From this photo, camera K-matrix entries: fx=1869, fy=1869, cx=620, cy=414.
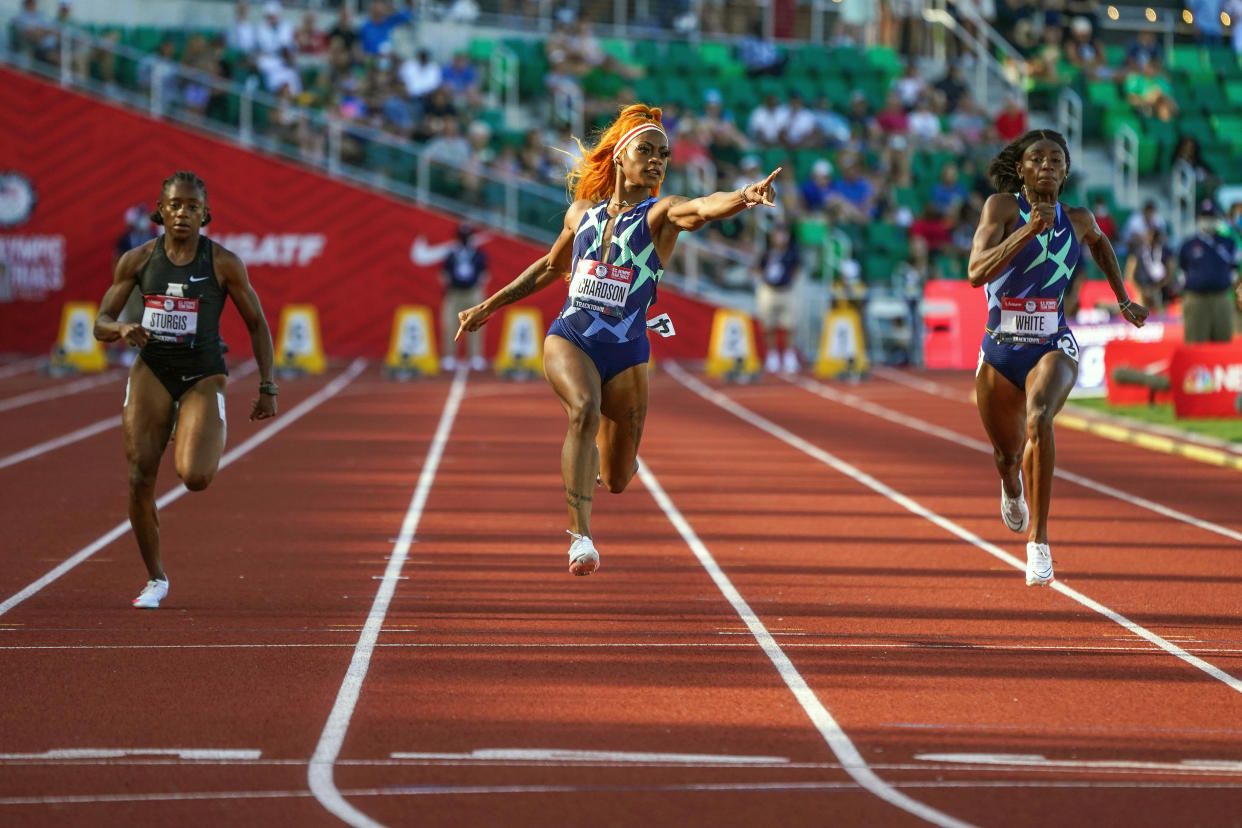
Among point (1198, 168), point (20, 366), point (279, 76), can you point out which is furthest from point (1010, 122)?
point (20, 366)

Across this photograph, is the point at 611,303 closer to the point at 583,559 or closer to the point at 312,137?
the point at 583,559

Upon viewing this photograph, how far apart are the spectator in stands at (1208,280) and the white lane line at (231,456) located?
9065 millimetres

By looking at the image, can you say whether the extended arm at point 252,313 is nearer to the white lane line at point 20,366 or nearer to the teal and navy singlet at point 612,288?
the teal and navy singlet at point 612,288

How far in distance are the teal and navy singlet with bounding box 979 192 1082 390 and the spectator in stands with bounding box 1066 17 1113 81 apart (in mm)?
26017

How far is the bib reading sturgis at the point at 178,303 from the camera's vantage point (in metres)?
8.47

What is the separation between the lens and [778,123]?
30.7 m

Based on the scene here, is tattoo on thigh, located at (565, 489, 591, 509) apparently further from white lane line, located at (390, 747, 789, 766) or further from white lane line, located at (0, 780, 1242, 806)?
white lane line, located at (0, 780, 1242, 806)

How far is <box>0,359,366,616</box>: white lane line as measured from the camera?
9172mm

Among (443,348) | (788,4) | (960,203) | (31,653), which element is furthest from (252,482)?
(788,4)

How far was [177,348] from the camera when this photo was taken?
28.0ft

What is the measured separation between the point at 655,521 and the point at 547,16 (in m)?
21.8

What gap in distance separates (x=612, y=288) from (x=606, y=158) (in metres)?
0.66

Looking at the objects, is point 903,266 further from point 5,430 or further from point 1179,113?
point 5,430

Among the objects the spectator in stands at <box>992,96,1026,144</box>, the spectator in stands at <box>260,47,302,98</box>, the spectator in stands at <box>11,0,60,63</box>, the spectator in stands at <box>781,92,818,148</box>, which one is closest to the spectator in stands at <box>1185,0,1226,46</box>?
the spectator in stands at <box>992,96,1026,144</box>
